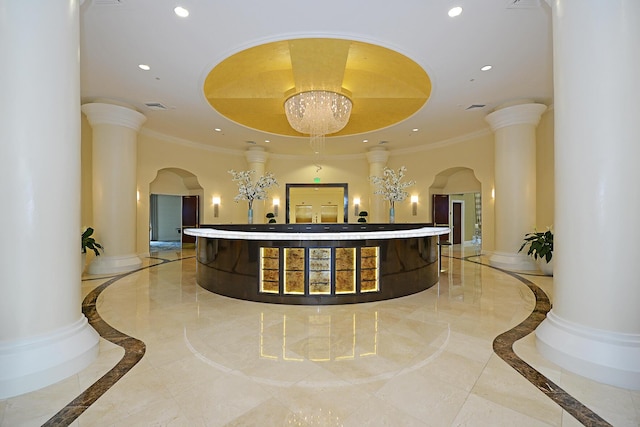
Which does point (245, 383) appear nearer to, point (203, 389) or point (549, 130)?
point (203, 389)

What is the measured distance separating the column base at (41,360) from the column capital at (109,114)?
5976 millimetres

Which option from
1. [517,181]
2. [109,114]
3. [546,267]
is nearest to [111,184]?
[109,114]

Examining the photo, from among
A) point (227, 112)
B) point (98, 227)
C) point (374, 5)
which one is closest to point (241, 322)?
point (374, 5)

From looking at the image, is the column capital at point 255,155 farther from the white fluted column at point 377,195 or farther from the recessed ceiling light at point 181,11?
the recessed ceiling light at point 181,11

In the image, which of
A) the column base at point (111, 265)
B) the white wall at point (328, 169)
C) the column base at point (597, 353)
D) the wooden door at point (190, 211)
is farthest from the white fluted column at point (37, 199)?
the wooden door at point (190, 211)

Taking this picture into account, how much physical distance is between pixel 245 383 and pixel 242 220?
1019 cm

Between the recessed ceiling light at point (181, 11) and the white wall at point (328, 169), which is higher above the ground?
the recessed ceiling light at point (181, 11)

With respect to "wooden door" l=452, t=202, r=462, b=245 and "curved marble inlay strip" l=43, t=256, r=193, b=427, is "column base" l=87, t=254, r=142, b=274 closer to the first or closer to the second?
"curved marble inlay strip" l=43, t=256, r=193, b=427

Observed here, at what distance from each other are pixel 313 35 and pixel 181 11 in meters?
1.76

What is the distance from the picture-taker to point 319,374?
2.41 m

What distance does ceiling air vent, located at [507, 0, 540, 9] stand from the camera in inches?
140

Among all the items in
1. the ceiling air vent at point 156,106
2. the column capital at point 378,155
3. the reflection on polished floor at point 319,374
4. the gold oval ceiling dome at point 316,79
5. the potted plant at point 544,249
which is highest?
the gold oval ceiling dome at point 316,79

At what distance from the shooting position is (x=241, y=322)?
3.58 meters

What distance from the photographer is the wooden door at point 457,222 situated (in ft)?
42.3
